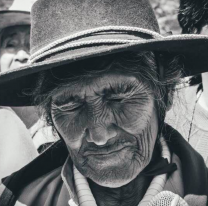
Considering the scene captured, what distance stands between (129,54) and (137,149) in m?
0.48

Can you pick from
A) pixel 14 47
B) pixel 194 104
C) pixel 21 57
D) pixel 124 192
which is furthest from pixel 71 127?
pixel 14 47

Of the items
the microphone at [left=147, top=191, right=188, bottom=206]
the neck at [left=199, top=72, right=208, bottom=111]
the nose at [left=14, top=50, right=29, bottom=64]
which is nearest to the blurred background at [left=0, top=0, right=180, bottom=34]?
the nose at [left=14, top=50, right=29, bottom=64]

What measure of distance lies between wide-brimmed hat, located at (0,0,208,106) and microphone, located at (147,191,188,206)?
2.25ft

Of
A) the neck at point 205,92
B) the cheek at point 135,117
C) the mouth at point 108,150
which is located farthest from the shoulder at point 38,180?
the neck at point 205,92

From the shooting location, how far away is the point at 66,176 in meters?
2.38

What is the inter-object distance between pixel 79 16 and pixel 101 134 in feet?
1.88

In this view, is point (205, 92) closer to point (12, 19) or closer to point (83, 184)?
point (83, 184)

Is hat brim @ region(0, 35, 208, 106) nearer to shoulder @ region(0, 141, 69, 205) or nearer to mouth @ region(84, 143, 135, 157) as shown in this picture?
shoulder @ region(0, 141, 69, 205)

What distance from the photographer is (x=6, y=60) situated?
4.15 m

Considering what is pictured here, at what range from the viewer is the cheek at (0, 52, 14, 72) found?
13.6 feet

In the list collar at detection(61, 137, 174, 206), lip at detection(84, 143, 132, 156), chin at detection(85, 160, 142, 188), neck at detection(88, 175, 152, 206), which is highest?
lip at detection(84, 143, 132, 156)

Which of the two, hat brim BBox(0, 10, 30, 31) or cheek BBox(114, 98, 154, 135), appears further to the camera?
hat brim BBox(0, 10, 30, 31)

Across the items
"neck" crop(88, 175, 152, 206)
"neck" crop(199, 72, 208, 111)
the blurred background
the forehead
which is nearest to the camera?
the forehead

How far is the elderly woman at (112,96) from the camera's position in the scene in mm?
2078
